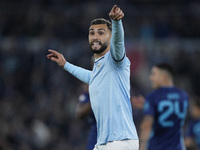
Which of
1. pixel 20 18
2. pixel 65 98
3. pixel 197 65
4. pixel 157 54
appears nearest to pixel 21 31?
pixel 20 18

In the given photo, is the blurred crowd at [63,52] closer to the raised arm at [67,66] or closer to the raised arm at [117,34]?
the raised arm at [67,66]

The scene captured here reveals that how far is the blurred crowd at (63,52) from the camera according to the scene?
49.0 ft

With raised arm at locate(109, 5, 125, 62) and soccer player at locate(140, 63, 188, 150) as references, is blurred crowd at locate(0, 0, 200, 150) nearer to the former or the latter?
soccer player at locate(140, 63, 188, 150)

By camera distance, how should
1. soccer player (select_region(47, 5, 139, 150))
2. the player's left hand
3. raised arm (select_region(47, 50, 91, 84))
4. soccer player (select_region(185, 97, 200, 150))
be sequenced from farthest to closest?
soccer player (select_region(185, 97, 200, 150)), raised arm (select_region(47, 50, 91, 84)), soccer player (select_region(47, 5, 139, 150)), the player's left hand

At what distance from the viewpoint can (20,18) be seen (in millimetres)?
19594

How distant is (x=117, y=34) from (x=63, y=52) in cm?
1334

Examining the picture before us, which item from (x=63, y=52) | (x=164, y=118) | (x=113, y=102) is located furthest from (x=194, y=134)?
(x=63, y=52)

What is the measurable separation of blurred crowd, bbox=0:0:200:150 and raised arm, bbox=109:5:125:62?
9.68m

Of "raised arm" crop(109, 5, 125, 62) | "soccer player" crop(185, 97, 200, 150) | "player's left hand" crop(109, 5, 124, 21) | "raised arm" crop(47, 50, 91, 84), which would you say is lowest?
"soccer player" crop(185, 97, 200, 150)

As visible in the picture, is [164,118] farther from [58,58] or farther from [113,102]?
[113,102]

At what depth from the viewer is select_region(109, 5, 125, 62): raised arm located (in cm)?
412

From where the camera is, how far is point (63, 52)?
57.2 feet

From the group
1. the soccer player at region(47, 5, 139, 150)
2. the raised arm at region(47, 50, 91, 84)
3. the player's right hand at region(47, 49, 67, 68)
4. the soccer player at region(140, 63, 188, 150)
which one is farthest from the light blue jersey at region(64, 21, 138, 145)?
the soccer player at region(140, 63, 188, 150)

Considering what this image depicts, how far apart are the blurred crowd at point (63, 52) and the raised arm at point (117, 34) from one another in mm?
9677
